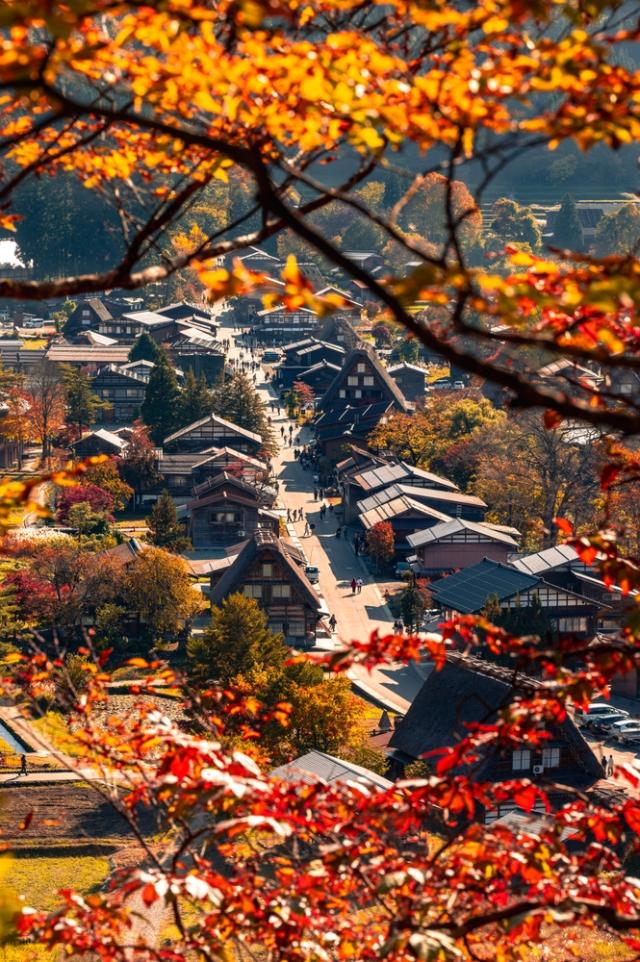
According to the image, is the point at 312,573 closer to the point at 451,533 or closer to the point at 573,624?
the point at 451,533

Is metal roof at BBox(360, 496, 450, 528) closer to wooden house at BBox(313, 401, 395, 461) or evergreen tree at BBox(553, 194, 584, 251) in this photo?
wooden house at BBox(313, 401, 395, 461)

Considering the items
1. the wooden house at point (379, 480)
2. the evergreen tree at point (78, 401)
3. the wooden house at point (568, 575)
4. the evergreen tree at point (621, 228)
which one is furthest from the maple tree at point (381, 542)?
the evergreen tree at point (621, 228)

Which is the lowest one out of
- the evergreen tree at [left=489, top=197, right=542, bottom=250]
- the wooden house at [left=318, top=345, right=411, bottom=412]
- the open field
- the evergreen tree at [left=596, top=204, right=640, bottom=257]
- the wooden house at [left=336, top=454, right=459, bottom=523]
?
the open field

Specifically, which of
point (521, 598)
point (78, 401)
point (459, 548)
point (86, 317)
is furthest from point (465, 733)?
point (86, 317)

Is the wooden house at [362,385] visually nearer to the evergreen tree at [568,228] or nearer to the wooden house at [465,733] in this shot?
the wooden house at [465,733]

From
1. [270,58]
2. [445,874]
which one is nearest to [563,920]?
[445,874]

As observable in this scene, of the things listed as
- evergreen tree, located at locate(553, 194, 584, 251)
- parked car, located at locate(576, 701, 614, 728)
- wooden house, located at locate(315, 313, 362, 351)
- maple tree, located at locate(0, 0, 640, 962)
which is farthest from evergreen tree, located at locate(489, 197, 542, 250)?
maple tree, located at locate(0, 0, 640, 962)
